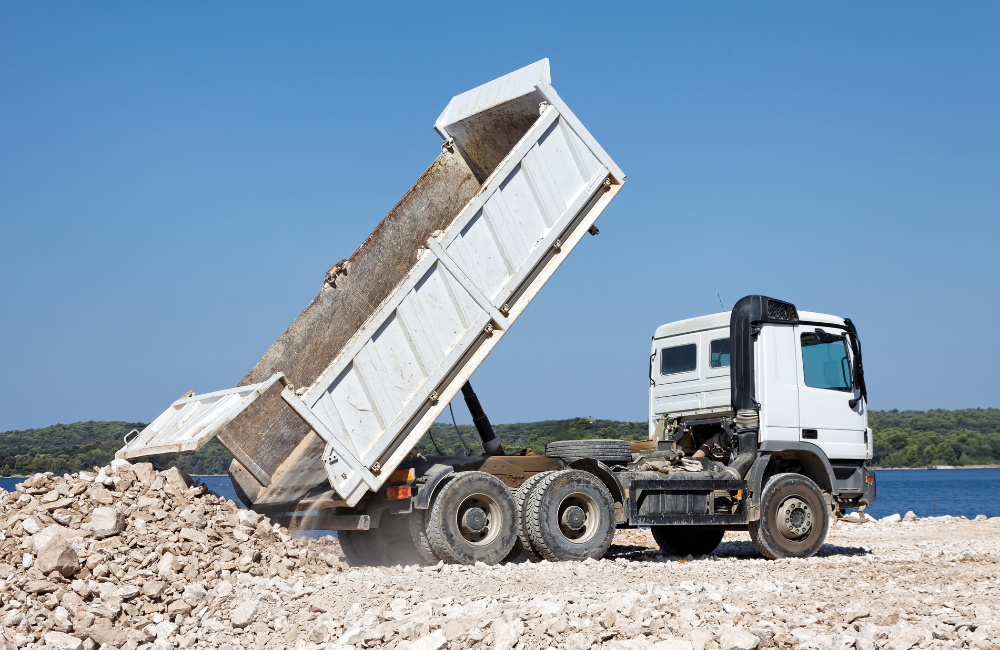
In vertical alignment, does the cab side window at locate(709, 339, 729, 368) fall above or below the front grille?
below

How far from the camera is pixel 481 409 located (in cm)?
987

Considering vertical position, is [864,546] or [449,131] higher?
[449,131]

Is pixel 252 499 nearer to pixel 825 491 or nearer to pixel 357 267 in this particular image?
pixel 357 267

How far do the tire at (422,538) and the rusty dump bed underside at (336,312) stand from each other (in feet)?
2.74

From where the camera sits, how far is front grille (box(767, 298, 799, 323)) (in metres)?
10.7

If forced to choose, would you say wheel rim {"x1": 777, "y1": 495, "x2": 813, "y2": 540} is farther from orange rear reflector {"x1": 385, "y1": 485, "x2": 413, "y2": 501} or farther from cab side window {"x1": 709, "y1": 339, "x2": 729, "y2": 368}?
orange rear reflector {"x1": 385, "y1": 485, "x2": 413, "y2": 501}

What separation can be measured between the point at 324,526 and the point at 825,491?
19.2 feet

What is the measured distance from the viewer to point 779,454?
35.8 ft

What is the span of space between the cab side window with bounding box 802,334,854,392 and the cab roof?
0.68 feet

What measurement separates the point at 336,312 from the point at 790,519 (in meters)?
5.57

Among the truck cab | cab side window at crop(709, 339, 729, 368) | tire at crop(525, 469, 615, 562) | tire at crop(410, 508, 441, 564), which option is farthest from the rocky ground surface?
cab side window at crop(709, 339, 729, 368)

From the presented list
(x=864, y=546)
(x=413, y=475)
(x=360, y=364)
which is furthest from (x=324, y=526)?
(x=864, y=546)

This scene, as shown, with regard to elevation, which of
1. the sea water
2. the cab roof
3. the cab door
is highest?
the cab roof

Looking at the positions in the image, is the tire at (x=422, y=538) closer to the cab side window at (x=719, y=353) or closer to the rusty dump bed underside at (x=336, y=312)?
the rusty dump bed underside at (x=336, y=312)
